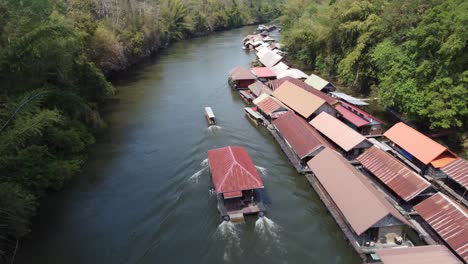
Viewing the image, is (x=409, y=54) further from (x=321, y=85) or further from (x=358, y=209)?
(x=358, y=209)

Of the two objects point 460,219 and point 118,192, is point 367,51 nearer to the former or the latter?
point 460,219

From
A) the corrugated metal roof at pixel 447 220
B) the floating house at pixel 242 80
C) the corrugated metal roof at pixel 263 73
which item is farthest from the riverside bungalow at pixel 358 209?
the corrugated metal roof at pixel 263 73

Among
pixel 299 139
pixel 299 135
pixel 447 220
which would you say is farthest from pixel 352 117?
pixel 447 220

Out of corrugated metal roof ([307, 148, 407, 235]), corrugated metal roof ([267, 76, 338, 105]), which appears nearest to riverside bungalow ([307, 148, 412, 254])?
corrugated metal roof ([307, 148, 407, 235])

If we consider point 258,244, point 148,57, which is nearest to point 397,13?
point 258,244

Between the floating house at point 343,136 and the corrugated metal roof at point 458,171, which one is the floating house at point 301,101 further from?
the corrugated metal roof at point 458,171

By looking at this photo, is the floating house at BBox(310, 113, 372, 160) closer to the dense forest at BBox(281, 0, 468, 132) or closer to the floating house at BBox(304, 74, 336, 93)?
the dense forest at BBox(281, 0, 468, 132)
